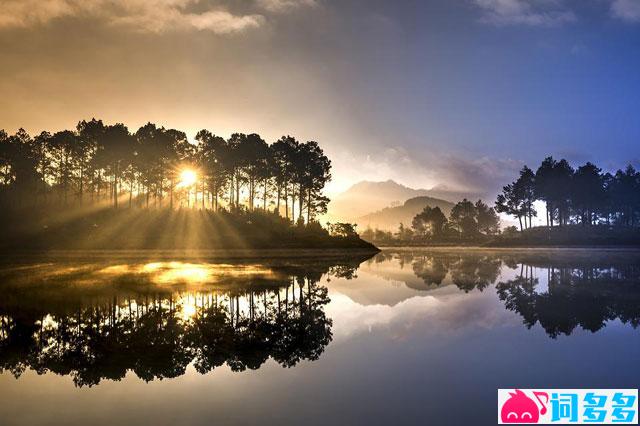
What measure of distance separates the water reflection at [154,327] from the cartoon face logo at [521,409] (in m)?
5.49

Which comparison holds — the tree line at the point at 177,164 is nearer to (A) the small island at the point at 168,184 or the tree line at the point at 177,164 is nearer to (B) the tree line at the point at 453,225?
(A) the small island at the point at 168,184

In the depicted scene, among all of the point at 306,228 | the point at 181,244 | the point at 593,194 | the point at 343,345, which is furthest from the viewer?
the point at 593,194

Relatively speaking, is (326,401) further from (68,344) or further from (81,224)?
(81,224)

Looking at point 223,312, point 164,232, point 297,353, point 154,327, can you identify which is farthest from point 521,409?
point 164,232

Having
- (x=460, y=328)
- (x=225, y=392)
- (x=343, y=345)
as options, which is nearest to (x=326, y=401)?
(x=225, y=392)

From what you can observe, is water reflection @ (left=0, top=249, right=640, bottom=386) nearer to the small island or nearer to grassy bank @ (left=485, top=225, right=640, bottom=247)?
the small island

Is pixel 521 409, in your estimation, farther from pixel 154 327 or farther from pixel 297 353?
pixel 154 327

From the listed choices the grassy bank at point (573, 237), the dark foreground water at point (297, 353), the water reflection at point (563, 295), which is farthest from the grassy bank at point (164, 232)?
the grassy bank at point (573, 237)

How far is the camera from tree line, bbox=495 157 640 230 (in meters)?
117

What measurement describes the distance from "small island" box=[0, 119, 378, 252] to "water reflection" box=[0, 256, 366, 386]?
3945cm

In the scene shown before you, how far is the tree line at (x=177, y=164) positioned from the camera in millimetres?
86375

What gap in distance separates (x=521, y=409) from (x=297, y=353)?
6.37 meters

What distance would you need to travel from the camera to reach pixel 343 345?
13492 mm

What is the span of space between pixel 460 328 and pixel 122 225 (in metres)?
68.9
